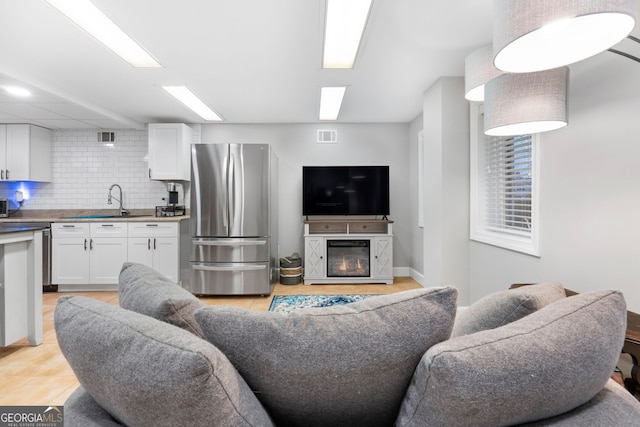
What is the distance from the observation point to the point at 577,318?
67cm

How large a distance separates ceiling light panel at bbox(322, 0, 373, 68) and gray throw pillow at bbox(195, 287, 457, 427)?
1955 mm

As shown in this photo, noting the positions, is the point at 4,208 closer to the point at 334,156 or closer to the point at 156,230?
the point at 156,230

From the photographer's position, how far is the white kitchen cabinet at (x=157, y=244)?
4172mm

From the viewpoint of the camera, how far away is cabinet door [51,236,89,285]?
416cm

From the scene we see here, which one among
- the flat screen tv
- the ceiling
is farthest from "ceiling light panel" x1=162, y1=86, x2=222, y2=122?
the flat screen tv

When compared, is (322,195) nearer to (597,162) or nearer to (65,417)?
(597,162)

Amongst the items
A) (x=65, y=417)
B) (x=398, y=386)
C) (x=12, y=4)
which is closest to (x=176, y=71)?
(x=12, y=4)

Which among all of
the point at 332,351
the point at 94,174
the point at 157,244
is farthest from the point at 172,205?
the point at 332,351

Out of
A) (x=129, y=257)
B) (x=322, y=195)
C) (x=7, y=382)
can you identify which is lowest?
(x=7, y=382)

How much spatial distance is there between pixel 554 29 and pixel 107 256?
16.1 feet

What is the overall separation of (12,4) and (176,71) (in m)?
1.14

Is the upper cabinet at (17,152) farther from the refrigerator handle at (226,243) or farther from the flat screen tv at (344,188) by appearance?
the flat screen tv at (344,188)

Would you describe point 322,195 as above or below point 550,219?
above

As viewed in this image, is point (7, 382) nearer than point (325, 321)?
No
